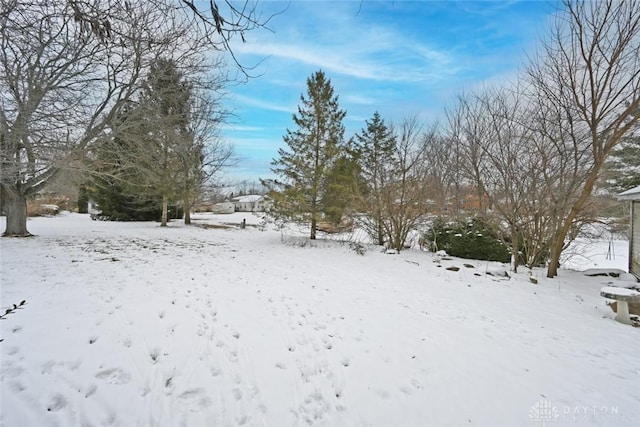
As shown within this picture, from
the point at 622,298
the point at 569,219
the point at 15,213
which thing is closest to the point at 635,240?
the point at 569,219

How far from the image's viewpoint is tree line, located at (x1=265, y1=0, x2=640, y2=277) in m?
5.88

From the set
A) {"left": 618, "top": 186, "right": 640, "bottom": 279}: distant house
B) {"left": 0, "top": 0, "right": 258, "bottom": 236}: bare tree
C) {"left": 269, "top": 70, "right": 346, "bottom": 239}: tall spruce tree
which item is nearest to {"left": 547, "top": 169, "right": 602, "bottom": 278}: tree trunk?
{"left": 618, "top": 186, "right": 640, "bottom": 279}: distant house

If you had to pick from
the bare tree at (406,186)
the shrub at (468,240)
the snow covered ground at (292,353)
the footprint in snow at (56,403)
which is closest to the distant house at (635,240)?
the shrub at (468,240)

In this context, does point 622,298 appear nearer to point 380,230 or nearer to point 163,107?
point 380,230

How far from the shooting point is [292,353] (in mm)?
3006

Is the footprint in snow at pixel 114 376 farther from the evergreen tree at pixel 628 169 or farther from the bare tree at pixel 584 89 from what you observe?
the evergreen tree at pixel 628 169

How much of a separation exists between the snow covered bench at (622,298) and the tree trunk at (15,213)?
1367 cm

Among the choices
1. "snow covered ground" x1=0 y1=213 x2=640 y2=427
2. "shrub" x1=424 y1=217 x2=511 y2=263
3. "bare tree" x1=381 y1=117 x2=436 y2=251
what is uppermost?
"bare tree" x1=381 y1=117 x2=436 y2=251

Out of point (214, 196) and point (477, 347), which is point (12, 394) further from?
point (214, 196)

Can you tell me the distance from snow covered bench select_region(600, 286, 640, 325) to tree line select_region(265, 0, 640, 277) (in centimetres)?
252

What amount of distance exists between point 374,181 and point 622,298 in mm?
6981

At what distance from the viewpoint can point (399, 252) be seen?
964 centimetres

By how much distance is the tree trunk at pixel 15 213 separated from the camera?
8.55 m

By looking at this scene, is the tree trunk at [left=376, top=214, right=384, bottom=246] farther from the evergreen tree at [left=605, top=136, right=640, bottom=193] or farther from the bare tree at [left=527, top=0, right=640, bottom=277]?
the evergreen tree at [left=605, top=136, right=640, bottom=193]
